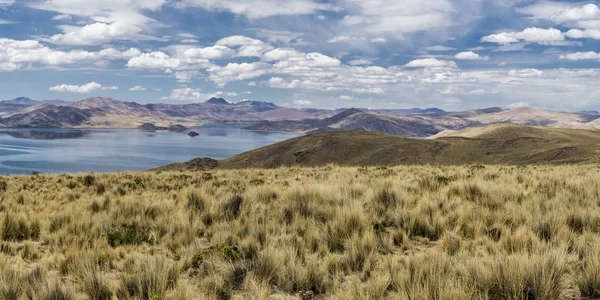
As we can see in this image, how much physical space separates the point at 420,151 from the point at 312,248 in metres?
93.0

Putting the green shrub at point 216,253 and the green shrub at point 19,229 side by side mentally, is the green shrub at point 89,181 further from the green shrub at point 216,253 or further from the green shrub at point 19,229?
the green shrub at point 216,253

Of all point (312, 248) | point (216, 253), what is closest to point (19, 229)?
point (216, 253)

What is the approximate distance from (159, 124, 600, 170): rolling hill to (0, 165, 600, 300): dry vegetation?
5568 centimetres

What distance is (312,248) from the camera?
708 cm

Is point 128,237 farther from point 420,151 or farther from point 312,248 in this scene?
point 420,151

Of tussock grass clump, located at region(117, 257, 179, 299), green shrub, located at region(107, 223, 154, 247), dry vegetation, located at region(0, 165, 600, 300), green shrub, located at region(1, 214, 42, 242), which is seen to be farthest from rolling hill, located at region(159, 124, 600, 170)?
green shrub, located at region(1, 214, 42, 242)

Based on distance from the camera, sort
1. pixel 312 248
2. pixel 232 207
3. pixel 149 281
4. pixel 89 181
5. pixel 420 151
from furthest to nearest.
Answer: pixel 420 151 → pixel 89 181 → pixel 232 207 → pixel 312 248 → pixel 149 281

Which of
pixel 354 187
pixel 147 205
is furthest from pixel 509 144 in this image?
pixel 147 205

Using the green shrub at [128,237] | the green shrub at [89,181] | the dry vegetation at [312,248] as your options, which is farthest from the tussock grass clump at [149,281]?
the green shrub at [89,181]

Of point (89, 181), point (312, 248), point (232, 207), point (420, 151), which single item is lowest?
point (420, 151)

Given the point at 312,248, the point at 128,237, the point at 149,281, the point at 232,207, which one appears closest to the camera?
the point at 149,281

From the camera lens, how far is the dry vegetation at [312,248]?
4.80m

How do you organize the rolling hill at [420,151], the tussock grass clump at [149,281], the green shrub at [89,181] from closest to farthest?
the tussock grass clump at [149,281]
the green shrub at [89,181]
the rolling hill at [420,151]

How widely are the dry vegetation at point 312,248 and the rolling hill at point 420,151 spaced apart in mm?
55675
